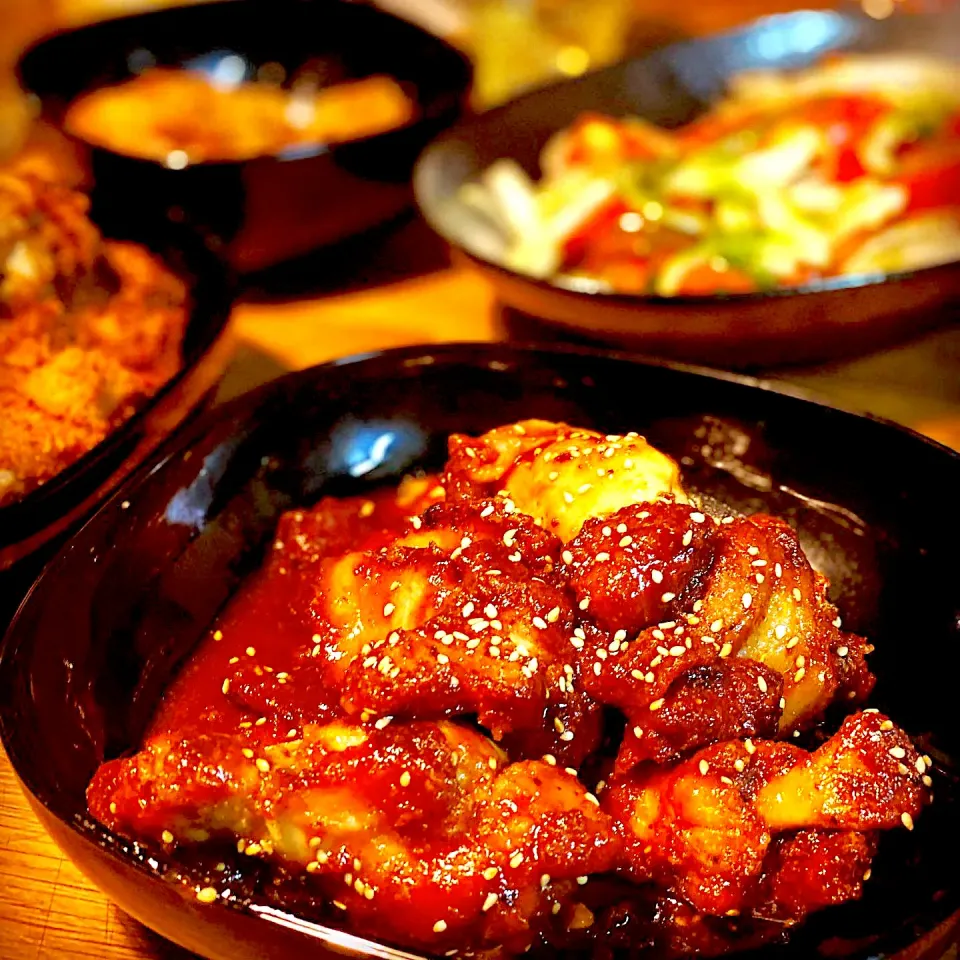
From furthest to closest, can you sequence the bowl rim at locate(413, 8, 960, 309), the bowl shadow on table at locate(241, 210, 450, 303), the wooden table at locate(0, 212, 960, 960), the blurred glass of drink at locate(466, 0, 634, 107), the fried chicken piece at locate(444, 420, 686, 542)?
the blurred glass of drink at locate(466, 0, 634, 107) < the bowl shadow on table at locate(241, 210, 450, 303) < the bowl rim at locate(413, 8, 960, 309) < the fried chicken piece at locate(444, 420, 686, 542) < the wooden table at locate(0, 212, 960, 960)

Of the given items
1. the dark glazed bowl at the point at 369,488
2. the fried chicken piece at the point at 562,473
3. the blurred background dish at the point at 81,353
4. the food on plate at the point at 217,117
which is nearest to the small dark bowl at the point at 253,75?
the food on plate at the point at 217,117

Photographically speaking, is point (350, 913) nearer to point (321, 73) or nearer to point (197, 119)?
point (197, 119)

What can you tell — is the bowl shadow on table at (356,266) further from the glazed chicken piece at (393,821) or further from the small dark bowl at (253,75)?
the glazed chicken piece at (393,821)

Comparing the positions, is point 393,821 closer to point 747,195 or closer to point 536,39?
point 747,195

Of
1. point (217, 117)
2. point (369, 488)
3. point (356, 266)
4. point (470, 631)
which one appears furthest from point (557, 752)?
point (217, 117)

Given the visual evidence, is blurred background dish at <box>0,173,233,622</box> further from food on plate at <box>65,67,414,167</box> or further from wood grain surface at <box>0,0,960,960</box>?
food on plate at <box>65,67,414,167</box>

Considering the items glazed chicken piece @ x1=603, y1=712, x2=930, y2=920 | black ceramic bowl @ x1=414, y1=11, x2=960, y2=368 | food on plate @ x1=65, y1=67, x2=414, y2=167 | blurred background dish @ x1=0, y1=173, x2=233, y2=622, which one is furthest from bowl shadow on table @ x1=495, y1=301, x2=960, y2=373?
glazed chicken piece @ x1=603, y1=712, x2=930, y2=920
